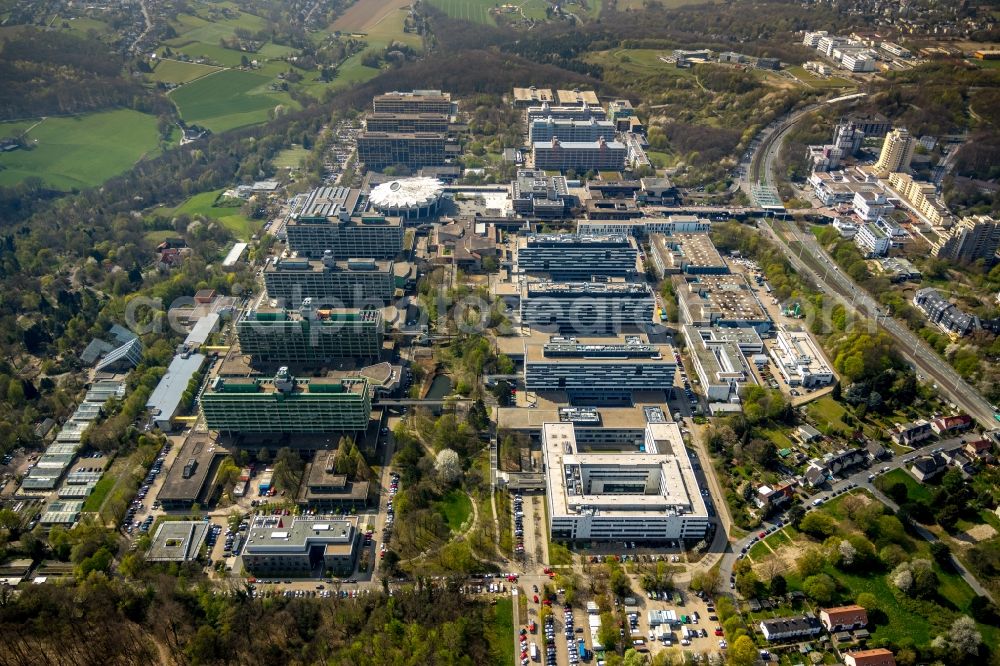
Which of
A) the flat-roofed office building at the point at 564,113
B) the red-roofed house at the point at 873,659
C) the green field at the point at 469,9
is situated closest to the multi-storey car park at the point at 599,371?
the red-roofed house at the point at 873,659

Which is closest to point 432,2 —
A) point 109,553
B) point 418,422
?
point 418,422

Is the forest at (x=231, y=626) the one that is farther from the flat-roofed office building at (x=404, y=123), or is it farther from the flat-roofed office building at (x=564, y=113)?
the flat-roofed office building at (x=564, y=113)

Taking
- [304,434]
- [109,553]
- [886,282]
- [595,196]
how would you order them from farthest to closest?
[595,196]
[886,282]
[304,434]
[109,553]

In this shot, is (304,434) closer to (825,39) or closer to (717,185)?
(717,185)

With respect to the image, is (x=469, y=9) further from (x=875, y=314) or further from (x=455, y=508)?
(x=455, y=508)

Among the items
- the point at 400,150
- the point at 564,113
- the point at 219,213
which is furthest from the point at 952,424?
the point at 219,213

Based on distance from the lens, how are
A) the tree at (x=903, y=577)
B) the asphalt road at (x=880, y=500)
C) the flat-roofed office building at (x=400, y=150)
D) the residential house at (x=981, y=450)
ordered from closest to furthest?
the tree at (x=903, y=577) → the asphalt road at (x=880, y=500) → the residential house at (x=981, y=450) → the flat-roofed office building at (x=400, y=150)
